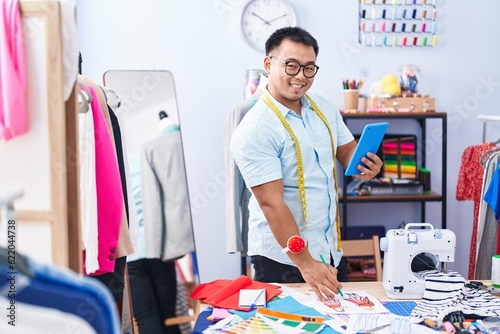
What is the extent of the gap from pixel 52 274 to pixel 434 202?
12.4 feet

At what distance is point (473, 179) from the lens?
3756mm

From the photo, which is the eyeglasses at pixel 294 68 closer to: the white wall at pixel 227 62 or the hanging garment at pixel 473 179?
the hanging garment at pixel 473 179

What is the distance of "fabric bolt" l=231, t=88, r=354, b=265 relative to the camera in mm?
2344

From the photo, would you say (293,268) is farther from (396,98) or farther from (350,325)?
(396,98)

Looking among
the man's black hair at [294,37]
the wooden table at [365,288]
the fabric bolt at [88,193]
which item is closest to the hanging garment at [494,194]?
the wooden table at [365,288]

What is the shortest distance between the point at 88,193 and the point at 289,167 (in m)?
0.79

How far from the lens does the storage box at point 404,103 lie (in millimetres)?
4051

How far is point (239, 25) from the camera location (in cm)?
421

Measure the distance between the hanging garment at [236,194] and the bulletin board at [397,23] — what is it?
3.89 feet

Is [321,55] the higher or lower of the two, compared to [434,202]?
higher

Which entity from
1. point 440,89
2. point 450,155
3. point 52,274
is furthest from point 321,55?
point 52,274

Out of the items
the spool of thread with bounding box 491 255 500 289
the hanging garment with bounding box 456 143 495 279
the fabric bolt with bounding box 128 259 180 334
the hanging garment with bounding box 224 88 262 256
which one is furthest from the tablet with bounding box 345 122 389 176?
the fabric bolt with bounding box 128 259 180 334

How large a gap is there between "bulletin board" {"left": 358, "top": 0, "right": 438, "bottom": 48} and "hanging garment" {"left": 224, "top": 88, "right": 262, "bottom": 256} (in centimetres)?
119

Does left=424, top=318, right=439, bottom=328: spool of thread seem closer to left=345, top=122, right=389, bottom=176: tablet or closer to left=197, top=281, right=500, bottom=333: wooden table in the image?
Result: left=197, top=281, right=500, bottom=333: wooden table
